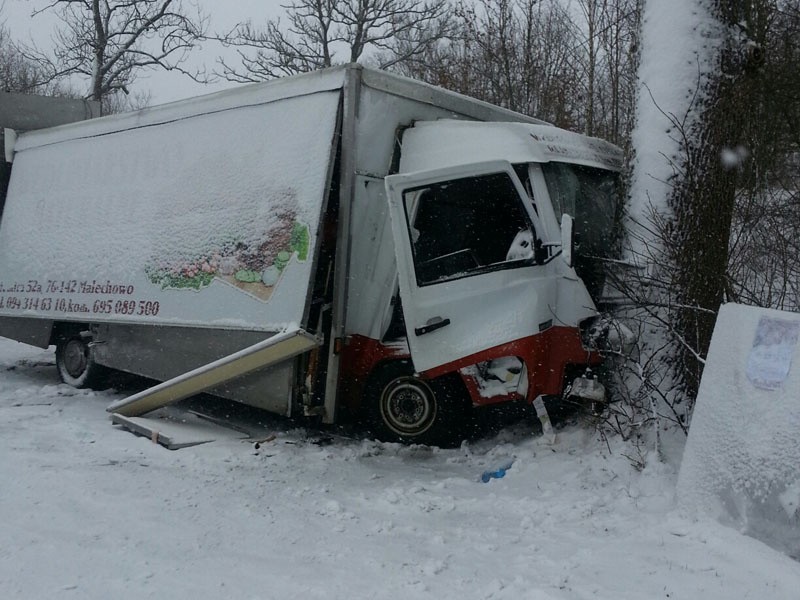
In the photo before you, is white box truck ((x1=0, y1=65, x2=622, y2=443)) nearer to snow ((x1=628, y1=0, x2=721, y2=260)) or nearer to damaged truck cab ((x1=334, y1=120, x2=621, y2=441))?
damaged truck cab ((x1=334, y1=120, x2=621, y2=441))

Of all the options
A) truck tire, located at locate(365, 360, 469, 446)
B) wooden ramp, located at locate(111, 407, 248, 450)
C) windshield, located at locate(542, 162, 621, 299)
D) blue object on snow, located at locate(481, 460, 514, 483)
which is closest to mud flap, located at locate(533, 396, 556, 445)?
blue object on snow, located at locate(481, 460, 514, 483)

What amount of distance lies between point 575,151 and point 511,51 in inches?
398

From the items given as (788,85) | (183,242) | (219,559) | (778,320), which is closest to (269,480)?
(219,559)

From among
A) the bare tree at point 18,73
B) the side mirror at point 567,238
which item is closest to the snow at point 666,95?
the side mirror at point 567,238

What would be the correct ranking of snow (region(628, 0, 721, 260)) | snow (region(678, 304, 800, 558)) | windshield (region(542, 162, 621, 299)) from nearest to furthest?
snow (region(678, 304, 800, 558)) → snow (region(628, 0, 721, 260)) → windshield (region(542, 162, 621, 299))

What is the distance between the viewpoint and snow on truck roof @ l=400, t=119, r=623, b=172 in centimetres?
589

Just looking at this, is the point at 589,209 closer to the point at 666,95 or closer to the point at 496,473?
the point at 666,95

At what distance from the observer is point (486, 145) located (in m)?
6.00

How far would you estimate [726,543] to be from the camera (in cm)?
378

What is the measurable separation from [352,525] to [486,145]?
3093mm

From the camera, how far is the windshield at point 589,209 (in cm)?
605

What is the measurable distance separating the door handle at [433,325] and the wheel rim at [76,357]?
169 inches

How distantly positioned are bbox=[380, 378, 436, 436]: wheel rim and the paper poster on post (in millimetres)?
2656

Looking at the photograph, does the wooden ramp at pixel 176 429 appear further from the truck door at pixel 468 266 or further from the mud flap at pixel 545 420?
the mud flap at pixel 545 420
